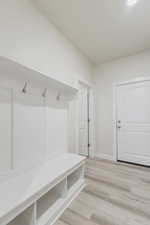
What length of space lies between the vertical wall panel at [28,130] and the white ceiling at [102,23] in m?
1.38

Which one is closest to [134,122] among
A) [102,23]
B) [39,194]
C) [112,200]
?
[112,200]

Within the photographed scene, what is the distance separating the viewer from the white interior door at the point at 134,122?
2705 millimetres

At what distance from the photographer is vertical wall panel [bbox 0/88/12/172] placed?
1.14 meters

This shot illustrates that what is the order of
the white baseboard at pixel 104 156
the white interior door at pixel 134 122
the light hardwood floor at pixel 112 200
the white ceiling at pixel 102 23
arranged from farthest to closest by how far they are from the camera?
1. the white baseboard at pixel 104 156
2. the white interior door at pixel 134 122
3. the white ceiling at pixel 102 23
4. the light hardwood floor at pixel 112 200

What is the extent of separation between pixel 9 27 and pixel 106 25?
5.07ft

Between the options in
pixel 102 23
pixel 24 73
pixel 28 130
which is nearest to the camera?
pixel 24 73

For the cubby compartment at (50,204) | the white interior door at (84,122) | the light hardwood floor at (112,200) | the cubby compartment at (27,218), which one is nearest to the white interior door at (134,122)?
the light hardwood floor at (112,200)

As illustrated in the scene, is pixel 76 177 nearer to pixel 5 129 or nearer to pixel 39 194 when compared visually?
pixel 39 194

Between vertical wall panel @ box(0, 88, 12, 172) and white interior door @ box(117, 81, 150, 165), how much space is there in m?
2.56

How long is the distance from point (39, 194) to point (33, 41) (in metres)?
1.83

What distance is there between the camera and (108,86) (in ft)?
10.5

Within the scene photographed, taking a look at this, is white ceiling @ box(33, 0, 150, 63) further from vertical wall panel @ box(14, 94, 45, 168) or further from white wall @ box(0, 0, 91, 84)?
vertical wall panel @ box(14, 94, 45, 168)

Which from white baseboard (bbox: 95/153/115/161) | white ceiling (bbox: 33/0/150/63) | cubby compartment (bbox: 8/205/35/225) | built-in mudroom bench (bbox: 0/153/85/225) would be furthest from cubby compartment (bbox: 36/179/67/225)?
white ceiling (bbox: 33/0/150/63)

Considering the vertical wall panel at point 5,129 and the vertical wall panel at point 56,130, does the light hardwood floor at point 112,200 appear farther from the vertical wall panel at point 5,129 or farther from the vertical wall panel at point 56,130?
the vertical wall panel at point 5,129
